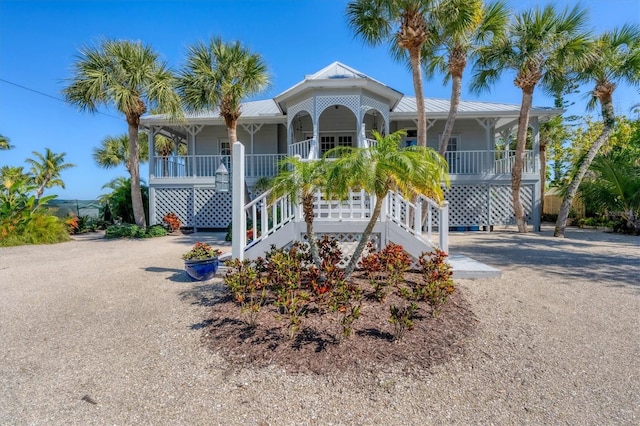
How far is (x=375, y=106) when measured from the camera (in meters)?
11.6

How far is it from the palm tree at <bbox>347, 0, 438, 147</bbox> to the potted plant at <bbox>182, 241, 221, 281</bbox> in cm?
677

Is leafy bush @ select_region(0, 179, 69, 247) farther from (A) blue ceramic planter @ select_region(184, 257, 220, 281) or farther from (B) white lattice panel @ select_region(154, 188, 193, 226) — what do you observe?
(A) blue ceramic planter @ select_region(184, 257, 220, 281)

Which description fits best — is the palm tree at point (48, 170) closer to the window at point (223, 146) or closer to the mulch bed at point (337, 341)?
the window at point (223, 146)

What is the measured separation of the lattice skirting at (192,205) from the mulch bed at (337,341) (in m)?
10.8

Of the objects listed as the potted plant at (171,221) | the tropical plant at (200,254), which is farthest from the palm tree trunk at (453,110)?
the potted plant at (171,221)

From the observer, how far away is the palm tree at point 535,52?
10.2 metres

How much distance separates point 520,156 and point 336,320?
11.6 metres

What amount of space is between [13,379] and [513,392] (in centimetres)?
450

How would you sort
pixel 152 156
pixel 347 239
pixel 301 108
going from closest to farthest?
1. pixel 347 239
2. pixel 301 108
3. pixel 152 156

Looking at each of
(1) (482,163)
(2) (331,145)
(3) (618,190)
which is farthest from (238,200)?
(3) (618,190)

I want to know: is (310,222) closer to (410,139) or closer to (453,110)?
(453,110)

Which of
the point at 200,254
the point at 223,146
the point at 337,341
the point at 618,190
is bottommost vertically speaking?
the point at 337,341

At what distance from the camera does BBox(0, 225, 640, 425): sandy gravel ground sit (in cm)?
237

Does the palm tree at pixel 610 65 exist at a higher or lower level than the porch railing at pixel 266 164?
higher
